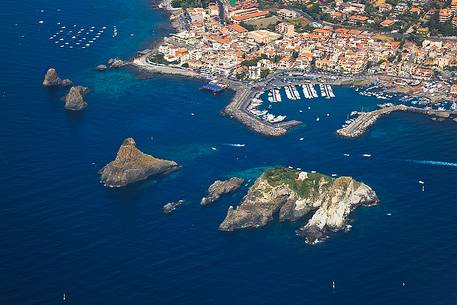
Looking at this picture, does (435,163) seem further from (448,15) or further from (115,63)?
(115,63)

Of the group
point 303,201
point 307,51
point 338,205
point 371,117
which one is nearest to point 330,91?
point 371,117

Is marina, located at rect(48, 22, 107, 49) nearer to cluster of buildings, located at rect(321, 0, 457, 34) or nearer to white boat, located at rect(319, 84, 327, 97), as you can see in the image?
white boat, located at rect(319, 84, 327, 97)

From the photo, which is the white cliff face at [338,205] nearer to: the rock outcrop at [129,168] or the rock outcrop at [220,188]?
the rock outcrop at [220,188]

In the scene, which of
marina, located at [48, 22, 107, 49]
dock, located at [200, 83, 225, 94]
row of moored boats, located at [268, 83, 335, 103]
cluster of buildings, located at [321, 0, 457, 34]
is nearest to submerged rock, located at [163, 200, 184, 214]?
row of moored boats, located at [268, 83, 335, 103]

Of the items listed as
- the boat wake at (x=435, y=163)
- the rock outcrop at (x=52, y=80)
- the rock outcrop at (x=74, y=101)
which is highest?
the boat wake at (x=435, y=163)

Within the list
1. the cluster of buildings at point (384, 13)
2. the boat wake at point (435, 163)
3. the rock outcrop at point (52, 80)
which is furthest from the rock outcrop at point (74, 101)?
the cluster of buildings at point (384, 13)

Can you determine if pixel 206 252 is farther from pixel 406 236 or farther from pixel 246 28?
pixel 246 28
